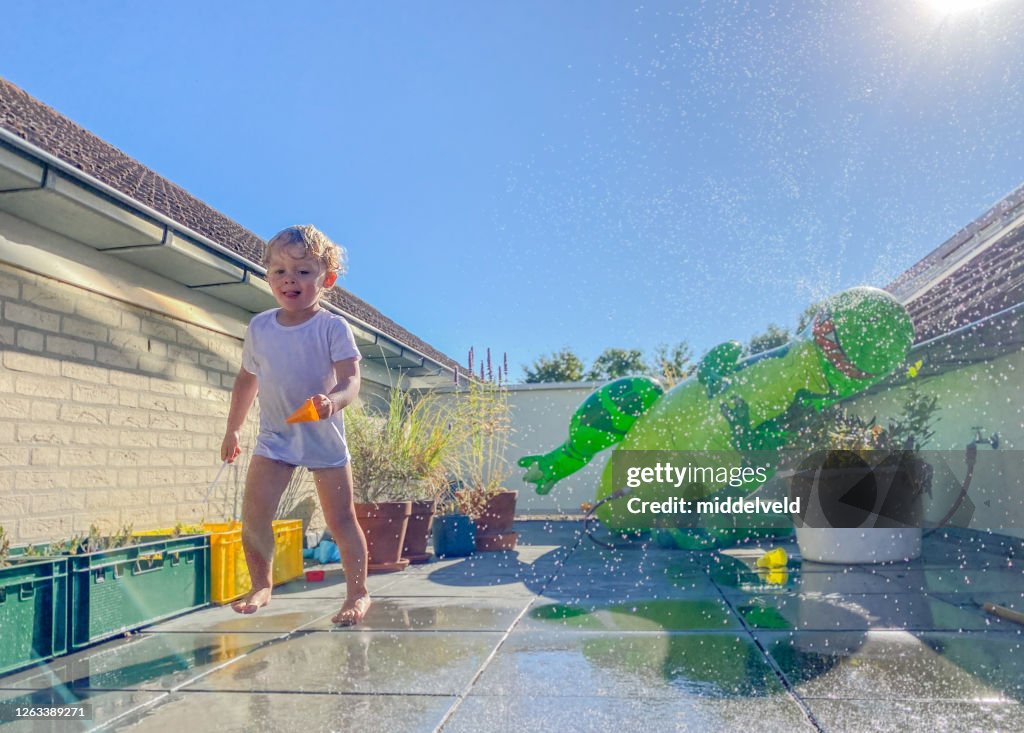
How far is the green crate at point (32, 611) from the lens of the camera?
2.91 metres

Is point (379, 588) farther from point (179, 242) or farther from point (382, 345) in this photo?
point (382, 345)

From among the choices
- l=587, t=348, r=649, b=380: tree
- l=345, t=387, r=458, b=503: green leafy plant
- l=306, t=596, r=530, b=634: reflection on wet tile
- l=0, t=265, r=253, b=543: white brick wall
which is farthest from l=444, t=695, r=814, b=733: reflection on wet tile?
l=587, t=348, r=649, b=380: tree

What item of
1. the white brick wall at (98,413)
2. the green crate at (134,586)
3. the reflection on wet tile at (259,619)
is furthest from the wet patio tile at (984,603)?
the white brick wall at (98,413)

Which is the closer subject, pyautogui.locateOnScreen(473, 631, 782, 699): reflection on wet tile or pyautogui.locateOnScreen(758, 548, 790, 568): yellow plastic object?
pyautogui.locateOnScreen(473, 631, 782, 699): reflection on wet tile

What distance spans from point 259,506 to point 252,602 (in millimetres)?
348

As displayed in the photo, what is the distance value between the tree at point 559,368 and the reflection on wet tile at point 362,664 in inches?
1111

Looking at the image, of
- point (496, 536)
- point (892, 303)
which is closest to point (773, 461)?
point (892, 303)

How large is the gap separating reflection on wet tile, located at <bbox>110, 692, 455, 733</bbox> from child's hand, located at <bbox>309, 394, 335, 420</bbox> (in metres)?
0.86

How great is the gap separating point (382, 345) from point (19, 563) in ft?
16.8

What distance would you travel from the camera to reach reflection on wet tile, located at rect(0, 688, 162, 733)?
2.25 meters

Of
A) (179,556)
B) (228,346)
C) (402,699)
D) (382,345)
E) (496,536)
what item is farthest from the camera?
(382,345)

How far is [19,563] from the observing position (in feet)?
10.1

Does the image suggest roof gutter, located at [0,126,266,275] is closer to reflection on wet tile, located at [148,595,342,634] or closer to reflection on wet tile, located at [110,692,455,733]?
reflection on wet tile, located at [148,595,342,634]

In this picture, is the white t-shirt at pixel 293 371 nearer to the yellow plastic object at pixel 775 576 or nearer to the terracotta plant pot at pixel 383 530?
the terracotta plant pot at pixel 383 530
